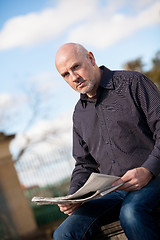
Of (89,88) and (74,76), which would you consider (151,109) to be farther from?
(74,76)

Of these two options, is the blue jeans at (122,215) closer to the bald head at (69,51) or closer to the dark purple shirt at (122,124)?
the dark purple shirt at (122,124)

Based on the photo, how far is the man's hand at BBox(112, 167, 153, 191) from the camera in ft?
6.81

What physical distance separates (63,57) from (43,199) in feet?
3.02

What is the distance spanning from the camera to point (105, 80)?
2.46 metres

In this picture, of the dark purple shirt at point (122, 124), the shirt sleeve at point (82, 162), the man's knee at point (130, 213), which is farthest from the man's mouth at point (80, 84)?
the man's knee at point (130, 213)

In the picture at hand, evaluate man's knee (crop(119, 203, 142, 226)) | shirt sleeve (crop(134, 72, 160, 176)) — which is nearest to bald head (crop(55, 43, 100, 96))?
shirt sleeve (crop(134, 72, 160, 176))

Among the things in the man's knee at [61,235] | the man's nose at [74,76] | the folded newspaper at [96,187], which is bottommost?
the man's knee at [61,235]

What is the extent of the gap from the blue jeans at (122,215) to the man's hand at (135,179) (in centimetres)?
3

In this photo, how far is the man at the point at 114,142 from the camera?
2078mm

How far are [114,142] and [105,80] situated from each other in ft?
1.33

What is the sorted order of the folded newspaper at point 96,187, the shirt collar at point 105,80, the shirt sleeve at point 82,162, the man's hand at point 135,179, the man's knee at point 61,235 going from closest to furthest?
the folded newspaper at point 96,187
the man's hand at point 135,179
the man's knee at point 61,235
the shirt collar at point 105,80
the shirt sleeve at point 82,162

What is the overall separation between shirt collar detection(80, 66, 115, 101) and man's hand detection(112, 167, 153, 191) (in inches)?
22.9

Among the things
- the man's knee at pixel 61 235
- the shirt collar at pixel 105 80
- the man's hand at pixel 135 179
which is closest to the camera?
the man's hand at pixel 135 179

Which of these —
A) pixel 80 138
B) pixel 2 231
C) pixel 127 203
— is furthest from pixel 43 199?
pixel 2 231
